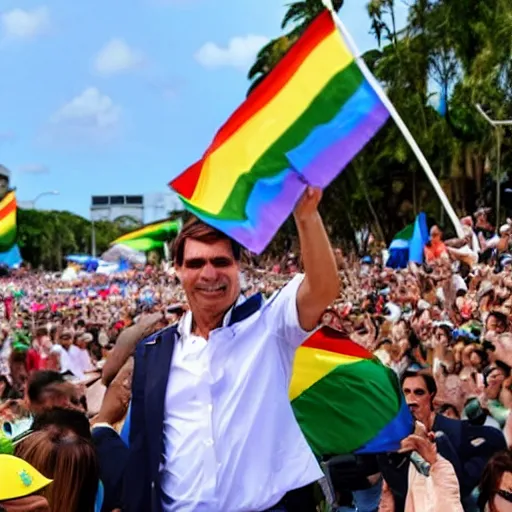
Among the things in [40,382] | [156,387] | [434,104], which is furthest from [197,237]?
[434,104]

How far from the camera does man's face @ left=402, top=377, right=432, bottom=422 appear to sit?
16.8 ft

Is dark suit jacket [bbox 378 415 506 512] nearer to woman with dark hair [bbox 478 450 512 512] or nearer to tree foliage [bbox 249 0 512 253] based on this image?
woman with dark hair [bbox 478 450 512 512]

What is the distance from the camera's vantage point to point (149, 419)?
2760 mm

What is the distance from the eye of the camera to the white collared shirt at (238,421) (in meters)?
2.67

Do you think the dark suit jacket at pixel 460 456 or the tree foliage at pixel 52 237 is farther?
the tree foliage at pixel 52 237

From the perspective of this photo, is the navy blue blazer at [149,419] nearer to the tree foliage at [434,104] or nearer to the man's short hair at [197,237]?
the man's short hair at [197,237]

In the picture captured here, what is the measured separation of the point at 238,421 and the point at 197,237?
49 centimetres

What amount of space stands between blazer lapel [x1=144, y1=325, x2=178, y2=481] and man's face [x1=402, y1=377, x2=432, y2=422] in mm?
2471

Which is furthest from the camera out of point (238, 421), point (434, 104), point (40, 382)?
point (434, 104)

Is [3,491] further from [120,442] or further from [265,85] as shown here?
[265,85]

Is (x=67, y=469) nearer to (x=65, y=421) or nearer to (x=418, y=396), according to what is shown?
(x=65, y=421)

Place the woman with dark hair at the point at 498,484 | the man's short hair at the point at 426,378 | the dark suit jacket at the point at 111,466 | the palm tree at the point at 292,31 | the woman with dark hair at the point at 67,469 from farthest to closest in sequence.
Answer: the palm tree at the point at 292,31
the man's short hair at the point at 426,378
the woman with dark hair at the point at 498,484
the dark suit jacket at the point at 111,466
the woman with dark hair at the point at 67,469

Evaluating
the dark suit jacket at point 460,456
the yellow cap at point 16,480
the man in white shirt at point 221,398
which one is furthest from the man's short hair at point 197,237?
the dark suit jacket at point 460,456

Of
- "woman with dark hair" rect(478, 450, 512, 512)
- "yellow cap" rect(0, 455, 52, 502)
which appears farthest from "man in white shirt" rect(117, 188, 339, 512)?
"woman with dark hair" rect(478, 450, 512, 512)
